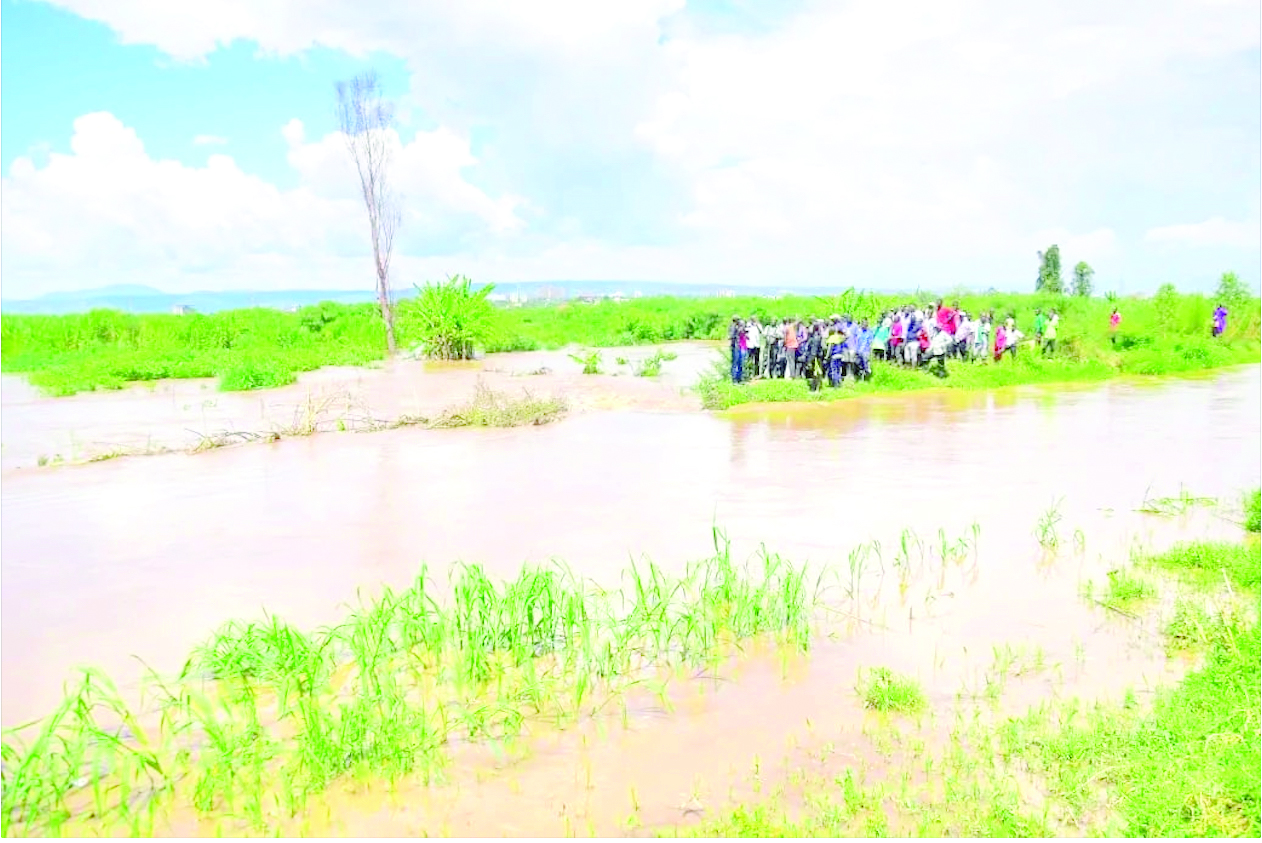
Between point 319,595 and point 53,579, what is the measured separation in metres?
2.04

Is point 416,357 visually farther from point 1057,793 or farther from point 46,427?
point 1057,793

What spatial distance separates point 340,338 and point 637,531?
70.9 feet

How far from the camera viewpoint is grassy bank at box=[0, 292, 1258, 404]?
1950 cm

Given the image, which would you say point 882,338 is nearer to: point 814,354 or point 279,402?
point 814,354

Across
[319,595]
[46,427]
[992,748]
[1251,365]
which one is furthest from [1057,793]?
[1251,365]

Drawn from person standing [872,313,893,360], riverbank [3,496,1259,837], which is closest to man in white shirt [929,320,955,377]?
person standing [872,313,893,360]

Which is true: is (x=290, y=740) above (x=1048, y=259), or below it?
below

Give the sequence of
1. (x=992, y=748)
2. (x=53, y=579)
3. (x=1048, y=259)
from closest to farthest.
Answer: (x=992, y=748) → (x=53, y=579) → (x=1048, y=259)

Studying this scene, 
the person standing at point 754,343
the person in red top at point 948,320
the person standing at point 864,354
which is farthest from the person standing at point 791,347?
the person in red top at point 948,320

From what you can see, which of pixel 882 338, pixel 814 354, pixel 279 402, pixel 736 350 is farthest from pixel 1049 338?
pixel 279 402

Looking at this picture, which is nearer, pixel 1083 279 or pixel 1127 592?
pixel 1127 592

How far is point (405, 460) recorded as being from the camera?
436 inches

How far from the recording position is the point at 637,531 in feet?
25.2

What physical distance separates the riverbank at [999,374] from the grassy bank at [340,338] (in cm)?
7
